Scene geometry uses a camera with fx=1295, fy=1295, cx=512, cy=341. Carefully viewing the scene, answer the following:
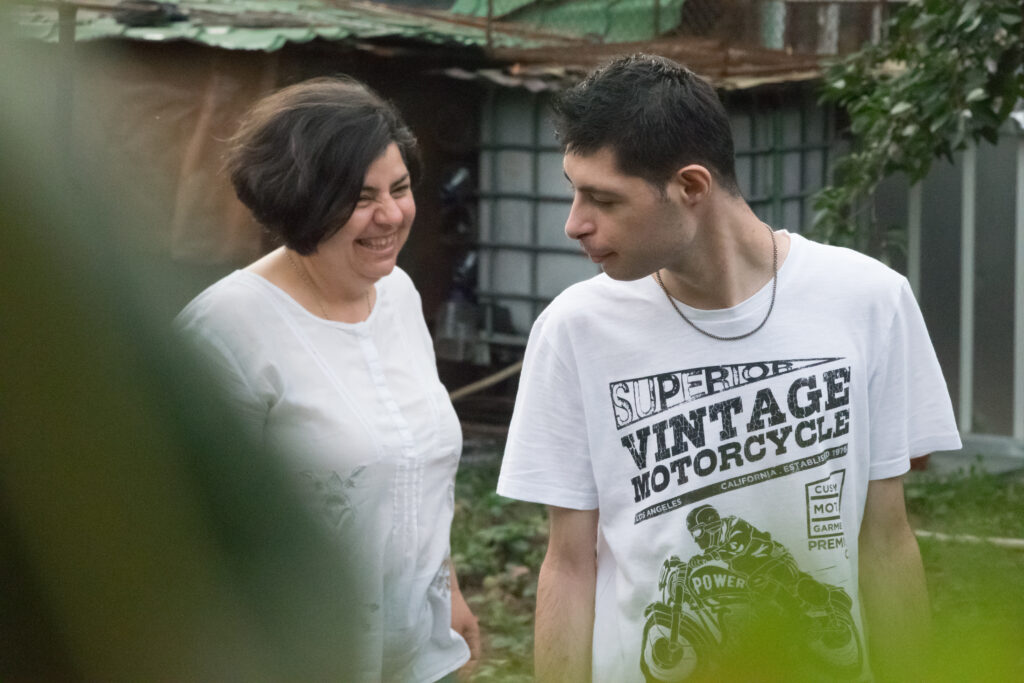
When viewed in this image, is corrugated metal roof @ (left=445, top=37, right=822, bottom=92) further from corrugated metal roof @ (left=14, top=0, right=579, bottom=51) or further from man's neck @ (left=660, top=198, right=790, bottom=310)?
man's neck @ (left=660, top=198, right=790, bottom=310)

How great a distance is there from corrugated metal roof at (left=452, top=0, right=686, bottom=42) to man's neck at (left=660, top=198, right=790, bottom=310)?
533 centimetres

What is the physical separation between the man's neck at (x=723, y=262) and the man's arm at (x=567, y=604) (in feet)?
1.33

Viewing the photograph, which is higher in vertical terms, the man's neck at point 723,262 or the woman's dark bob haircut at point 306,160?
the woman's dark bob haircut at point 306,160

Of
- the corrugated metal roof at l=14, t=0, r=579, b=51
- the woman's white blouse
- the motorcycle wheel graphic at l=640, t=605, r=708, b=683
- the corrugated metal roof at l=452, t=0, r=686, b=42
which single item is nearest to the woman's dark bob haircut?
the woman's white blouse

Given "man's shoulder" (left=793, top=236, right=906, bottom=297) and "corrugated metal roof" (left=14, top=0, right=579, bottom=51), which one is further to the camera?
"corrugated metal roof" (left=14, top=0, right=579, bottom=51)

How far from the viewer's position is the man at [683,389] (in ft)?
6.49

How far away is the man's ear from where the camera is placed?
1981 mm

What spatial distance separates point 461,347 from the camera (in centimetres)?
798

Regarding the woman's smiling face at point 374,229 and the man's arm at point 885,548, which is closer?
the man's arm at point 885,548

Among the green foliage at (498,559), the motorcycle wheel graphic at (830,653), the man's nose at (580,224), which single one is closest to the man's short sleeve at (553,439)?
the man's nose at (580,224)

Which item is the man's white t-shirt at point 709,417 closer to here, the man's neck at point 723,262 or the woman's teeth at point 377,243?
the man's neck at point 723,262

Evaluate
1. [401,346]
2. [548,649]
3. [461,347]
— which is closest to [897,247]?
[461,347]

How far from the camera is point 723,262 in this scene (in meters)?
2.07

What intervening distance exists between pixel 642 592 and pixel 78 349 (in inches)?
65.7
